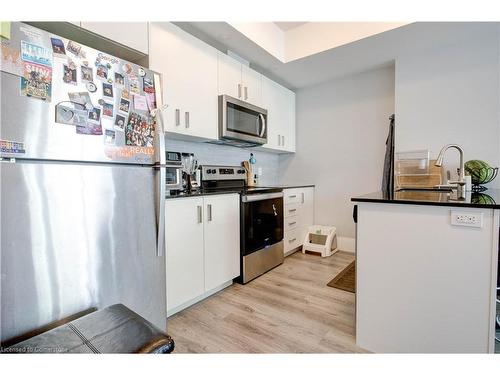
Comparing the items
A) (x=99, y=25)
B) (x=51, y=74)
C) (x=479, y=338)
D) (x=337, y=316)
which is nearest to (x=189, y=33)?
(x=99, y=25)

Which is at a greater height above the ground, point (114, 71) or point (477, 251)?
point (114, 71)

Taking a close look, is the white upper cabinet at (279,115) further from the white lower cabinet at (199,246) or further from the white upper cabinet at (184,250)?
the white upper cabinet at (184,250)

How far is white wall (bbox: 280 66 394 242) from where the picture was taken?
3184mm

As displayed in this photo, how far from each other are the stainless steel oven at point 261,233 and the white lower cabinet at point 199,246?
8 centimetres

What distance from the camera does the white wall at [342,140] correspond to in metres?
3.18

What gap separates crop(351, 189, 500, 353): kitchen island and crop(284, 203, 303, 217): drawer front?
5.17ft

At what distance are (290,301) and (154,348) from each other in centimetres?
152

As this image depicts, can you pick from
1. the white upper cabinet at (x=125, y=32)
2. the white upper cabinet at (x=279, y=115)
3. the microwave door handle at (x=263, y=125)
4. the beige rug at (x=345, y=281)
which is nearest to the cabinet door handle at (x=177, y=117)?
the white upper cabinet at (x=125, y=32)

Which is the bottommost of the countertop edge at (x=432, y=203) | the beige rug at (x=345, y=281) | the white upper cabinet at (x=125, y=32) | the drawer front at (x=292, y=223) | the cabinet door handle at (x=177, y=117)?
the beige rug at (x=345, y=281)

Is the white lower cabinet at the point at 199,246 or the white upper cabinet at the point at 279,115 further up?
the white upper cabinet at the point at 279,115

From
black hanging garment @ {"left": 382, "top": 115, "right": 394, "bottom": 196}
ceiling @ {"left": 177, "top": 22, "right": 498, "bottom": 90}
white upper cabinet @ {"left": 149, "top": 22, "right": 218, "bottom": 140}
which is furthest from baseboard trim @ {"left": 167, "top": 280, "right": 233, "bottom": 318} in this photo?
ceiling @ {"left": 177, "top": 22, "right": 498, "bottom": 90}

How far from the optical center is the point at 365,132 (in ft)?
10.8

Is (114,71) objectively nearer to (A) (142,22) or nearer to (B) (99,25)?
(B) (99,25)

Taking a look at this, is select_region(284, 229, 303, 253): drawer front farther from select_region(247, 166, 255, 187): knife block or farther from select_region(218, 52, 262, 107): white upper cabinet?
select_region(218, 52, 262, 107): white upper cabinet
